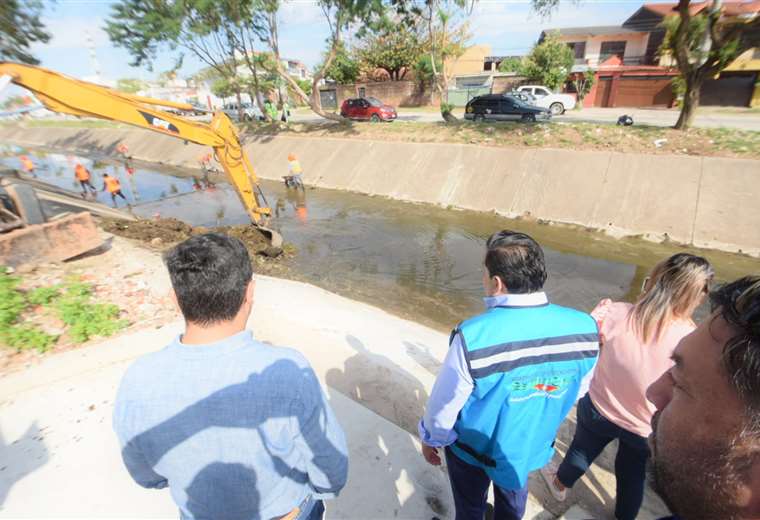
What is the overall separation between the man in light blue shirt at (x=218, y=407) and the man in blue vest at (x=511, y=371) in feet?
2.06

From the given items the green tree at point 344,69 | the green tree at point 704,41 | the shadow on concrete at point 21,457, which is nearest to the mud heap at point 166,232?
the shadow on concrete at point 21,457

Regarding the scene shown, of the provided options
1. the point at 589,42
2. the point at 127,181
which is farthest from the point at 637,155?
the point at 589,42

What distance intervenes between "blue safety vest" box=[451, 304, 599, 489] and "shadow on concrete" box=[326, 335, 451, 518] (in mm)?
933

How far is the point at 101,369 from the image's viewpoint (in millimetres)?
3863

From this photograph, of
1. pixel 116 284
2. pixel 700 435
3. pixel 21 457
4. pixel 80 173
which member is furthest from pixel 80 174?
pixel 700 435

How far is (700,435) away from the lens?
0.75 metres

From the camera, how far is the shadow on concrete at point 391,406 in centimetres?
251

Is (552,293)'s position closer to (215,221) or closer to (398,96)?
(215,221)

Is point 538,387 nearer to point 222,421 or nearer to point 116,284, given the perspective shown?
point 222,421

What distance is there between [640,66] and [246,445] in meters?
35.9

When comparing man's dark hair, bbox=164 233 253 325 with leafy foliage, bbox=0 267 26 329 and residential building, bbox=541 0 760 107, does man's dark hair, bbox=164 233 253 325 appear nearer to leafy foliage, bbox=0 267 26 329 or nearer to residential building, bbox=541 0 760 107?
leafy foliage, bbox=0 267 26 329

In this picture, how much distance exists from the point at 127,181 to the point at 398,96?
76.5 feet

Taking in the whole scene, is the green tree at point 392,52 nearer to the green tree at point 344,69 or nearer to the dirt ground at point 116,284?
the green tree at point 344,69

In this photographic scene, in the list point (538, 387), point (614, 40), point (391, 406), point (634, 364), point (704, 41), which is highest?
point (614, 40)
